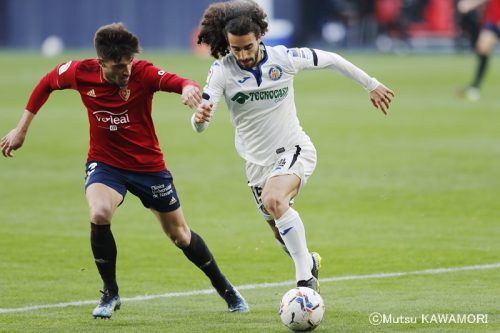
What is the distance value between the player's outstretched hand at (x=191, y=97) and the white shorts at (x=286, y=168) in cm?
93

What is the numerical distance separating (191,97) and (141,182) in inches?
37.5

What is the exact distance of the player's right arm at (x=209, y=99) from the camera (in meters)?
8.07

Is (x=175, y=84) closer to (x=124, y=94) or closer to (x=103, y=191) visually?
(x=124, y=94)

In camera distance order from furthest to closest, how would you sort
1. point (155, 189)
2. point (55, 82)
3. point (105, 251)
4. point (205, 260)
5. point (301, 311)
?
point (205, 260), point (55, 82), point (155, 189), point (105, 251), point (301, 311)

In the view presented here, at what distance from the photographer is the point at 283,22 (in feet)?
138

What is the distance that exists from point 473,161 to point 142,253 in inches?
295

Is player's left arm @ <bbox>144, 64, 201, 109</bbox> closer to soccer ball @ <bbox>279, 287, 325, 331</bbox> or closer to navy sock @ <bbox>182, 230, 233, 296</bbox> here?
navy sock @ <bbox>182, 230, 233, 296</bbox>

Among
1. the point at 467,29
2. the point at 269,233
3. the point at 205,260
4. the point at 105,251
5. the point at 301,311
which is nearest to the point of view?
the point at 301,311

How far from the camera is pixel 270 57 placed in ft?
28.9

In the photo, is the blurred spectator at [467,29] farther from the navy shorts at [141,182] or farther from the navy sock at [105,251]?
the navy sock at [105,251]

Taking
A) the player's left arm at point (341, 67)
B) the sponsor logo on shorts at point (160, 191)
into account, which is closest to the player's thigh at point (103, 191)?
the sponsor logo on shorts at point (160, 191)

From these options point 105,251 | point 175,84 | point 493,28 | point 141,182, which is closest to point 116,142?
point 141,182

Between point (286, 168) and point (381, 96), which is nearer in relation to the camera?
point (286, 168)

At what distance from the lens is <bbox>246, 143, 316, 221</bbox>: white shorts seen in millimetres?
8672
